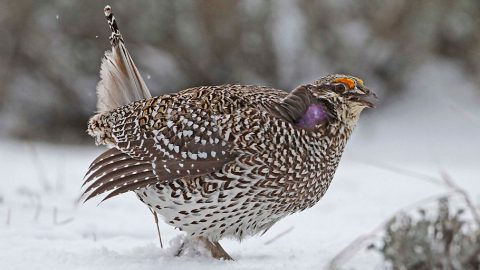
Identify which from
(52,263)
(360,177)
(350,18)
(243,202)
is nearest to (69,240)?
(52,263)

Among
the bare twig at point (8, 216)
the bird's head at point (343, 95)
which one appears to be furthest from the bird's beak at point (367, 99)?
the bare twig at point (8, 216)

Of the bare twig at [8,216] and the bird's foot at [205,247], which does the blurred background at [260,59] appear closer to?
the bare twig at [8,216]

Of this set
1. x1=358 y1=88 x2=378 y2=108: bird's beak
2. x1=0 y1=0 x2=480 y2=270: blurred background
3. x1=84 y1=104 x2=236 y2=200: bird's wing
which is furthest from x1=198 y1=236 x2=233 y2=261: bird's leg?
x1=0 y1=0 x2=480 y2=270: blurred background

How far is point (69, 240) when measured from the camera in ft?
15.9

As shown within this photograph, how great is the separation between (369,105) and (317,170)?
1.40 feet

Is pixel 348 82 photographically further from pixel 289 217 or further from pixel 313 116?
pixel 289 217

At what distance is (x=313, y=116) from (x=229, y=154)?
53cm

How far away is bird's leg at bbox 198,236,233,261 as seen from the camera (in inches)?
174

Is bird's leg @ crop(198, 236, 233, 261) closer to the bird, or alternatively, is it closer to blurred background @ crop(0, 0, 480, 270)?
the bird

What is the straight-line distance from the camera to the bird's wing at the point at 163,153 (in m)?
4.24

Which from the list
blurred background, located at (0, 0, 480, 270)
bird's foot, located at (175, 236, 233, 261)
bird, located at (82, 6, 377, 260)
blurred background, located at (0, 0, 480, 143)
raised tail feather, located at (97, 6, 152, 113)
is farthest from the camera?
blurred background, located at (0, 0, 480, 143)

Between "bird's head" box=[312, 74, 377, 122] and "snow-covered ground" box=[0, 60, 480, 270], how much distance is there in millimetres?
310

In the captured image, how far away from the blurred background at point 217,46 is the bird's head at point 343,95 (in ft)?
16.6

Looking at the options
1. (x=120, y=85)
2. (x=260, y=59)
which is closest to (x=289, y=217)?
(x=120, y=85)
